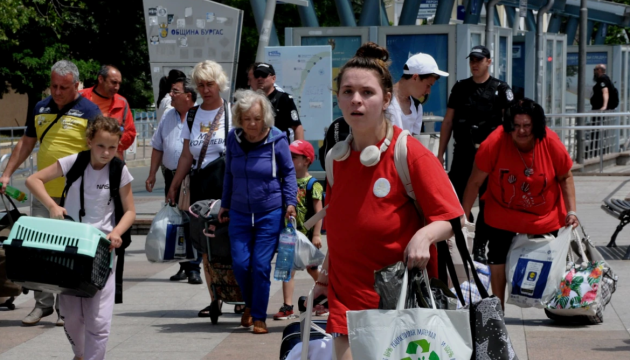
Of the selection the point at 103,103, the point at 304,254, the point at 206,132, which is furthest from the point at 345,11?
the point at 304,254

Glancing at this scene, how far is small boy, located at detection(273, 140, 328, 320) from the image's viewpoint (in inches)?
301

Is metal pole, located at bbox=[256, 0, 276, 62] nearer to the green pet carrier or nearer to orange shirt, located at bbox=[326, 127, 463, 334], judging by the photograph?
the green pet carrier

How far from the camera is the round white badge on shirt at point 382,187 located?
12.6 ft

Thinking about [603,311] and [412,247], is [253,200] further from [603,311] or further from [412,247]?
[412,247]

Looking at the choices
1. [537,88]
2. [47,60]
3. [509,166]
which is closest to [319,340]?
[509,166]

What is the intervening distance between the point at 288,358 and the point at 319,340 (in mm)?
155

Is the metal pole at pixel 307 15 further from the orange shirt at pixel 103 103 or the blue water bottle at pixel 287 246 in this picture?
the blue water bottle at pixel 287 246

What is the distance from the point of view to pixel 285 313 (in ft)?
24.9

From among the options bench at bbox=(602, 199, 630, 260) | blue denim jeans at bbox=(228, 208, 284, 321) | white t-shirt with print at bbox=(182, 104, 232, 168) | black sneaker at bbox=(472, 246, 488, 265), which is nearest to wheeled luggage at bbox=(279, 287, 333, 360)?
blue denim jeans at bbox=(228, 208, 284, 321)

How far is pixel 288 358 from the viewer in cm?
427

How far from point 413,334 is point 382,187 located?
0.59 meters

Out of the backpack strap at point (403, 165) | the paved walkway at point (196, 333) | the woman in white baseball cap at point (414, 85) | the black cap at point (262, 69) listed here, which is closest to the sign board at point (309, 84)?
the paved walkway at point (196, 333)

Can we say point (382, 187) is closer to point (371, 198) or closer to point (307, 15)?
point (371, 198)

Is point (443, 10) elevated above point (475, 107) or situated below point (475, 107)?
above
